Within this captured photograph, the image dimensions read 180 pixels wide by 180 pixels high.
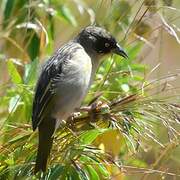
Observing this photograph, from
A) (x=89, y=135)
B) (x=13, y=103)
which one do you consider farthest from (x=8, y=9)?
(x=89, y=135)

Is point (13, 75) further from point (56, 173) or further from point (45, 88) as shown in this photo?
point (56, 173)

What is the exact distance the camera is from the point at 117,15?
386 centimetres

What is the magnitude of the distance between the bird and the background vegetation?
65 millimetres

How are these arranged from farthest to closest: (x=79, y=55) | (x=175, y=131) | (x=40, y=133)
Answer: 1. (x=79, y=55)
2. (x=40, y=133)
3. (x=175, y=131)

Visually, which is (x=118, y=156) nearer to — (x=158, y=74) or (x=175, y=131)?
(x=158, y=74)

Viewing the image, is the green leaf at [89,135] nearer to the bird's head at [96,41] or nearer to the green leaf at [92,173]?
the green leaf at [92,173]

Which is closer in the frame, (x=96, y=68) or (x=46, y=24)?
(x=96, y=68)

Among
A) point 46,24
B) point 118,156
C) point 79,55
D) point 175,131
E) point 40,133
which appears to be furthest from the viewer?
point 46,24

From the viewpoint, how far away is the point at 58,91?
3176mm

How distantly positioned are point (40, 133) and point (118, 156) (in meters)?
0.69

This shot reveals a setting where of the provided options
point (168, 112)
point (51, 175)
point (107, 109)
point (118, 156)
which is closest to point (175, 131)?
point (168, 112)

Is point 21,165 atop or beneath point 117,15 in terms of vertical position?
beneath

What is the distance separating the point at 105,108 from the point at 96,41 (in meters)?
0.71

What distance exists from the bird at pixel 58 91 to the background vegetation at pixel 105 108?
0.21 ft
